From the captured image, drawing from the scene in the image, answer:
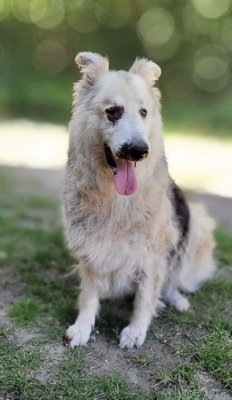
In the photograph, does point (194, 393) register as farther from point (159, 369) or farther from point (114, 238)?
point (114, 238)

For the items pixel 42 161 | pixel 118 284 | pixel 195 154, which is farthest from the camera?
pixel 195 154

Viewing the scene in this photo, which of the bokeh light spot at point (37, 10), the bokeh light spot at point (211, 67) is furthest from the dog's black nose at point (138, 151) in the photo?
the bokeh light spot at point (37, 10)

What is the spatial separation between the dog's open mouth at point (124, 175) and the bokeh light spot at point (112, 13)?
18641 millimetres

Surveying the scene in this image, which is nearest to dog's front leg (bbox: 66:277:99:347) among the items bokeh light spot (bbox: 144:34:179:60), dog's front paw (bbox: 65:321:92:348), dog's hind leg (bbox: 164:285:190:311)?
dog's front paw (bbox: 65:321:92:348)

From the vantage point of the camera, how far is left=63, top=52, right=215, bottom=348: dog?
3164 millimetres

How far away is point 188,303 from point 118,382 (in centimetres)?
132

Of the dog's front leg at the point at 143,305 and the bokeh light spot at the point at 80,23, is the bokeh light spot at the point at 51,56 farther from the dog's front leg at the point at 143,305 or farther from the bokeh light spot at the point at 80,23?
the dog's front leg at the point at 143,305

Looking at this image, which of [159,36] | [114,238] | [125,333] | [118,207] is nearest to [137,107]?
[118,207]

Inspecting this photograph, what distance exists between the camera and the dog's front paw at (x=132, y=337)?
11.4 ft

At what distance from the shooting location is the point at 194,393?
2898mm

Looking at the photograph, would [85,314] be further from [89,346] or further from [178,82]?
[178,82]

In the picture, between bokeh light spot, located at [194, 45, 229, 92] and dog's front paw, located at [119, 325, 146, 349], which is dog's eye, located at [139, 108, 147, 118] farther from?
bokeh light spot, located at [194, 45, 229, 92]

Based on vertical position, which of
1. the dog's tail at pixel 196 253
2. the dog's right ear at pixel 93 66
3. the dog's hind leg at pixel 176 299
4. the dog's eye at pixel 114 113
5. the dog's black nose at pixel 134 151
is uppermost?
the dog's right ear at pixel 93 66

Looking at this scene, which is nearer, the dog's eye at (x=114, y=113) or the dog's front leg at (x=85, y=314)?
the dog's eye at (x=114, y=113)
